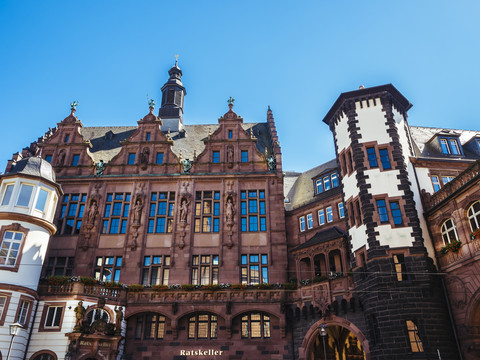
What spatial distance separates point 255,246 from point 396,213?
11.9 metres

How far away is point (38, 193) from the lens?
98.8 ft

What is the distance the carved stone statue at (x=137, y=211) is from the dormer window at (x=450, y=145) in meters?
25.1

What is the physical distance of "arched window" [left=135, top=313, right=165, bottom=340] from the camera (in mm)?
30656

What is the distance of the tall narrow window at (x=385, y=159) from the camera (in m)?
28.5

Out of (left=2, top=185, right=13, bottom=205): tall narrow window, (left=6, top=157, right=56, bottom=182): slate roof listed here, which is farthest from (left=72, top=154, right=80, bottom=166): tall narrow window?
(left=2, top=185, right=13, bottom=205): tall narrow window

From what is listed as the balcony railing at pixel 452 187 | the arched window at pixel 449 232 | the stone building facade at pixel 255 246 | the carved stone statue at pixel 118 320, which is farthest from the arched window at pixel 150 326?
the balcony railing at pixel 452 187

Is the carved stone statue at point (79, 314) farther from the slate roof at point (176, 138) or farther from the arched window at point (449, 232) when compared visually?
the arched window at point (449, 232)

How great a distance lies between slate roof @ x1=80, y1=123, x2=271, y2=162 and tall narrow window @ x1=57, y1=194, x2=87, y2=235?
4.77 metres

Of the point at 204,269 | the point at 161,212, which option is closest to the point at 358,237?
the point at 204,269

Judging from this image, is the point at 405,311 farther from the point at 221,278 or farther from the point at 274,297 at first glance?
the point at 221,278

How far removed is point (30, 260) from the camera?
28.0 meters

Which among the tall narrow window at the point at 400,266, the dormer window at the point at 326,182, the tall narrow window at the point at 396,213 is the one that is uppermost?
the dormer window at the point at 326,182

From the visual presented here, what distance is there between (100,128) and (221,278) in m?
24.3

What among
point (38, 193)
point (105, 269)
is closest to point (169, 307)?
point (105, 269)
